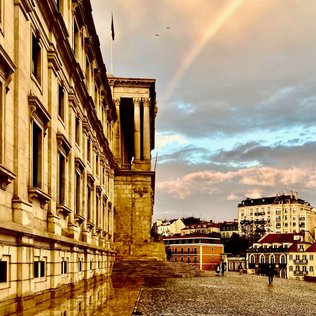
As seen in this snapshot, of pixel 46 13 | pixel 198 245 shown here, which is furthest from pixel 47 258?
pixel 198 245

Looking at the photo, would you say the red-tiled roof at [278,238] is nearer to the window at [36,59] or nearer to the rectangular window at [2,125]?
the window at [36,59]

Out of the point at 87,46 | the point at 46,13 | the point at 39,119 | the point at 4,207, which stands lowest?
the point at 4,207

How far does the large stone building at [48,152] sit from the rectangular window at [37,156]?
3 centimetres

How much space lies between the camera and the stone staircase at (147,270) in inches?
1823

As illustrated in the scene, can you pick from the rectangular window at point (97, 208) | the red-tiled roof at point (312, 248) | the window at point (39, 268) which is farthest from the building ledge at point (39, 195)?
the red-tiled roof at point (312, 248)

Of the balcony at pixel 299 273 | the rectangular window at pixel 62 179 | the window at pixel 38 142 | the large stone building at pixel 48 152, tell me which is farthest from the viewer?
the balcony at pixel 299 273

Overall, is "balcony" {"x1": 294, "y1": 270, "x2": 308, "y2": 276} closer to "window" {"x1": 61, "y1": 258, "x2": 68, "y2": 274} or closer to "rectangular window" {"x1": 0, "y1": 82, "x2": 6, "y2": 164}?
"window" {"x1": 61, "y1": 258, "x2": 68, "y2": 274}

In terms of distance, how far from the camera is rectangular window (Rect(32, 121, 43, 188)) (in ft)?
67.6

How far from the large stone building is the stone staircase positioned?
2.82 metres

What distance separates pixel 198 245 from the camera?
15550 cm

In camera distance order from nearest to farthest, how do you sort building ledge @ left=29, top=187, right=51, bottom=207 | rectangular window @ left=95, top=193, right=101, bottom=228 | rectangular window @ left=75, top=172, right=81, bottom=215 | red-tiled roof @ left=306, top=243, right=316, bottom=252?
1. building ledge @ left=29, top=187, right=51, bottom=207
2. rectangular window @ left=75, top=172, right=81, bottom=215
3. rectangular window @ left=95, top=193, right=101, bottom=228
4. red-tiled roof @ left=306, top=243, right=316, bottom=252

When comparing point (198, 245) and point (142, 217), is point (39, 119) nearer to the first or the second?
point (142, 217)

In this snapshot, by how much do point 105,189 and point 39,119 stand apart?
27.8 meters

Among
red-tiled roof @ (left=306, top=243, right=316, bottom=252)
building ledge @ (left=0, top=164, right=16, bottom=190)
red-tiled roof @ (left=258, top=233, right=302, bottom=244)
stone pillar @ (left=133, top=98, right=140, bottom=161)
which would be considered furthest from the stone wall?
red-tiled roof @ (left=258, top=233, right=302, bottom=244)
